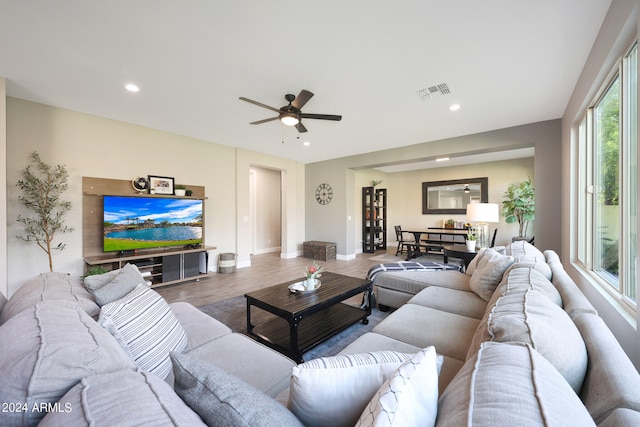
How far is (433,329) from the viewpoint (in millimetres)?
1692

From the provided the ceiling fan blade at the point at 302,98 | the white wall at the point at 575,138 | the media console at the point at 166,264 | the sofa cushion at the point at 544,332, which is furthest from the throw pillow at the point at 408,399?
the media console at the point at 166,264

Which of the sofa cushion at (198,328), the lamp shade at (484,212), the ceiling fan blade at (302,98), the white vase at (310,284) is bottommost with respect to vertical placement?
the sofa cushion at (198,328)

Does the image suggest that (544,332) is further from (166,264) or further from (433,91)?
(166,264)

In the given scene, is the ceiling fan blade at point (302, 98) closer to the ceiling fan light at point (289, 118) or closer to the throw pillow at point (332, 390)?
the ceiling fan light at point (289, 118)

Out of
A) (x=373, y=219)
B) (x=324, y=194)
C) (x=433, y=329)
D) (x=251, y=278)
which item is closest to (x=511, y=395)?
(x=433, y=329)

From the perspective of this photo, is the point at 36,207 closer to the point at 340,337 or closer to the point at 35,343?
the point at 35,343

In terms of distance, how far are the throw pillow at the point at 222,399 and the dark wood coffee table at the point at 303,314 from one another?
1367mm

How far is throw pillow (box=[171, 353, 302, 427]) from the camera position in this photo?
2.02 ft

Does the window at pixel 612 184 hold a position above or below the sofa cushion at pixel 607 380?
above

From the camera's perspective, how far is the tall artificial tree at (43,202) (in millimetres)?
3295

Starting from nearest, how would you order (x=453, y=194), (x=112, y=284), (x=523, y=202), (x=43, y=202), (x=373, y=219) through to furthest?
(x=112, y=284) < (x=43, y=202) < (x=523, y=202) < (x=373, y=219) < (x=453, y=194)

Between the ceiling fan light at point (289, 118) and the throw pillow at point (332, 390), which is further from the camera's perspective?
the ceiling fan light at point (289, 118)

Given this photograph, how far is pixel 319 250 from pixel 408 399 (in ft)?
19.7

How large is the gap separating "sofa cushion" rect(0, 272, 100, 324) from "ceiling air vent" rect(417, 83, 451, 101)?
11.7 ft
